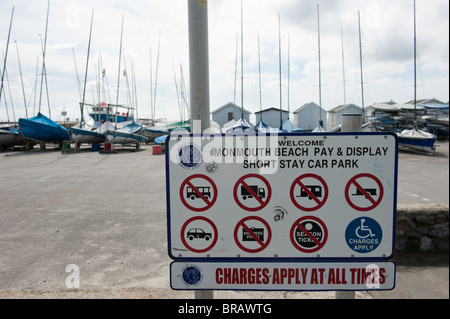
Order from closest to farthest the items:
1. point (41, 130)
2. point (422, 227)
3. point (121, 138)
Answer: point (422, 227), point (41, 130), point (121, 138)

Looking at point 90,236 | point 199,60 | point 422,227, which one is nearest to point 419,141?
point 422,227

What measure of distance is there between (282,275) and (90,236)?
4825 millimetres

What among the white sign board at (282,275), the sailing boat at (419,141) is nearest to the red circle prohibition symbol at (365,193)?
the white sign board at (282,275)

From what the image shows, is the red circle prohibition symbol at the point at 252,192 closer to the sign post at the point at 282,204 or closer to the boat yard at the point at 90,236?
the sign post at the point at 282,204

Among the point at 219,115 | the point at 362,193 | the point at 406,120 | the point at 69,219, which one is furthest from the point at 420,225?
the point at 219,115

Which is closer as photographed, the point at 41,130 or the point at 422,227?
the point at 422,227

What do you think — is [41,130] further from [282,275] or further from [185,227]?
[282,275]

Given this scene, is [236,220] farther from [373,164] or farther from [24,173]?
[24,173]

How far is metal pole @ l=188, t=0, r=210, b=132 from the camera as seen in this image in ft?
6.21

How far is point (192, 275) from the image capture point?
1646 millimetres

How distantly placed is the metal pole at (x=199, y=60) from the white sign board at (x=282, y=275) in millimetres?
854

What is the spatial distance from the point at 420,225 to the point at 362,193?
13.6 feet

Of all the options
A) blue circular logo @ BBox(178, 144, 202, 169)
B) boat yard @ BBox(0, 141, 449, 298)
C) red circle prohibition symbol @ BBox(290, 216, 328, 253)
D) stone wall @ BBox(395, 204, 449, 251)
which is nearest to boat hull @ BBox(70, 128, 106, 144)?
boat yard @ BBox(0, 141, 449, 298)

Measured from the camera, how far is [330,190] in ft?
5.35
